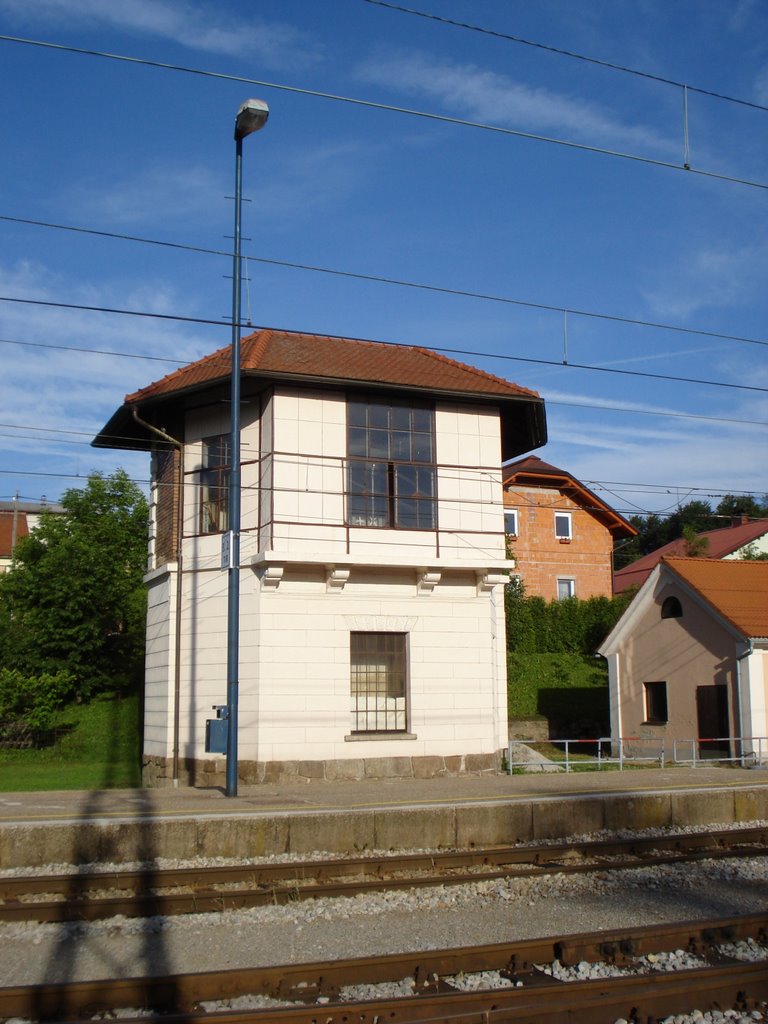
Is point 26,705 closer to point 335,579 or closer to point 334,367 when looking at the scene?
point 335,579

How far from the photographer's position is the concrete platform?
38.0ft

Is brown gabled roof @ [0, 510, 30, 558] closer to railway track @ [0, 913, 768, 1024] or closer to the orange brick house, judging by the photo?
the orange brick house

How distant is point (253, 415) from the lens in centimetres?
1936

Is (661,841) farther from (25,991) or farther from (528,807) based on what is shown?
(25,991)

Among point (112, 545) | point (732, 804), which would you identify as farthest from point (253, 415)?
point (112, 545)

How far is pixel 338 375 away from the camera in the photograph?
1884cm

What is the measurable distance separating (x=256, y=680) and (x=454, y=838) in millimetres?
6317

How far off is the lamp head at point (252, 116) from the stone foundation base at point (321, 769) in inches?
415

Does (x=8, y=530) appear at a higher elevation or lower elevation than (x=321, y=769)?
higher

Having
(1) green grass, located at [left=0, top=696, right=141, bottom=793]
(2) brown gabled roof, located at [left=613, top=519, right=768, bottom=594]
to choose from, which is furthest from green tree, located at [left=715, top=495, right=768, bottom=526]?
(1) green grass, located at [left=0, top=696, right=141, bottom=793]

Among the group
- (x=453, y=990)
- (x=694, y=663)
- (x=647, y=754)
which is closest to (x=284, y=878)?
(x=453, y=990)

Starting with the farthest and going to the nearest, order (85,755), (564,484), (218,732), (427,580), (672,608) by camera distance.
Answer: (564,484), (672,608), (85,755), (427,580), (218,732)

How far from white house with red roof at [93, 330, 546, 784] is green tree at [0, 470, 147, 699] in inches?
504

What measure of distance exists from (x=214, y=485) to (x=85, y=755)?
33.8 feet
